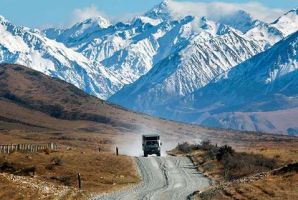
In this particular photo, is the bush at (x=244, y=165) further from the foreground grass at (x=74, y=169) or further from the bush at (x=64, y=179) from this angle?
the bush at (x=64, y=179)

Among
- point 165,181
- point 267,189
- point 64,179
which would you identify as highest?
point 64,179

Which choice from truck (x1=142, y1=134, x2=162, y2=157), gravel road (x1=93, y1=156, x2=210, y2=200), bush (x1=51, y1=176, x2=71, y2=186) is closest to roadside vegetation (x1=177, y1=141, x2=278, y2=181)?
gravel road (x1=93, y1=156, x2=210, y2=200)

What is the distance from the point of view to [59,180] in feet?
232

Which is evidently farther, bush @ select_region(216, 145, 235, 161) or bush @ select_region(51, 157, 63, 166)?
bush @ select_region(216, 145, 235, 161)

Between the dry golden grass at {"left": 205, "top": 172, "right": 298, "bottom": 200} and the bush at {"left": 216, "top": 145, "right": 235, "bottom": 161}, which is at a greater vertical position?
the bush at {"left": 216, "top": 145, "right": 235, "bottom": 161}

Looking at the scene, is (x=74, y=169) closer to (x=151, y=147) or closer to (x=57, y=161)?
(x=57, y=161)

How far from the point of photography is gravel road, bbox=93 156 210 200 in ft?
193

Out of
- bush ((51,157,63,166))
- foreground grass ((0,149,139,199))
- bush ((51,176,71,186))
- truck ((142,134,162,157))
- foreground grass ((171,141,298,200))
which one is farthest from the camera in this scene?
truck ((142,134,162,157))

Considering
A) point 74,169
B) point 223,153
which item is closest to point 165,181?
point 74,169

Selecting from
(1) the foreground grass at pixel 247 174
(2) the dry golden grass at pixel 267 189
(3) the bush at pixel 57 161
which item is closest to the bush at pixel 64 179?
(3) the bush at pixel 57 161

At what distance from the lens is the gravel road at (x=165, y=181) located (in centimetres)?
5888

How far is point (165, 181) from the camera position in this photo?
70.9m

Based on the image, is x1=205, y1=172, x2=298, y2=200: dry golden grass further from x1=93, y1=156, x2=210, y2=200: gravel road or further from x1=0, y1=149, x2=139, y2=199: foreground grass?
x1=0, y1=149, x2=139, y2=199: foreground grass

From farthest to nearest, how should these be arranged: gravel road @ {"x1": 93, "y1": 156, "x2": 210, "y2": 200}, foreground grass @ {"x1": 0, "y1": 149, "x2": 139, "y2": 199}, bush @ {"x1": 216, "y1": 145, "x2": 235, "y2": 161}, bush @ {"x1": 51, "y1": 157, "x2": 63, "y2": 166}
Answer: bush @ {"x1": 216, "y1": 145, "x2": 235, "y2": 161}, bush @ {"x1": 51, "y1": 157, "x2": 63, "y2": 166}, foreground grass @ {"x1": 0, "y1": 149, "x2": 139, "y2": 199}, gravel road @ {"x1": 93, "y1": 156, "x2": 210, "y2": 200}
